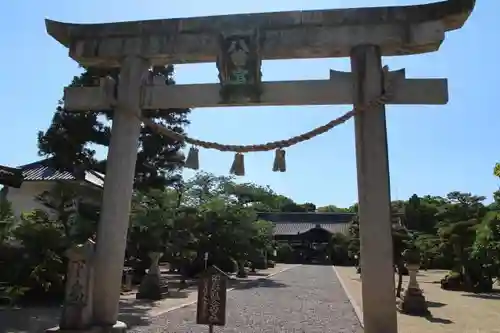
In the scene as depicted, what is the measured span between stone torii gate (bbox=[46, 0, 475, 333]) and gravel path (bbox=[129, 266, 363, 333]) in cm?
483

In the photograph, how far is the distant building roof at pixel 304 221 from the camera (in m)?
61.1

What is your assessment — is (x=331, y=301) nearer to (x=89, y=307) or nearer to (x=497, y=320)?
(x=497, y=320)

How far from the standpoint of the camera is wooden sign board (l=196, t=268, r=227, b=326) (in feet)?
20.8

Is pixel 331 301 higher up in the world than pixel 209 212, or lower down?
lower down

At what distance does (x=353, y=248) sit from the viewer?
33.9 m

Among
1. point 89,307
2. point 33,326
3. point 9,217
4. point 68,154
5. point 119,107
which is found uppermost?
point 68,154

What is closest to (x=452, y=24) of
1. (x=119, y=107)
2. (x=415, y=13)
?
(x=415, y=13)

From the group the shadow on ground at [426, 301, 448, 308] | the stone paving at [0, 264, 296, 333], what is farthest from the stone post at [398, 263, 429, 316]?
the stone paving at [0, 264, 296, 333]

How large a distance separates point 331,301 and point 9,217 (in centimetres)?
1117

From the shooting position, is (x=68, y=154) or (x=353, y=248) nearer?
(x=68, y=154)

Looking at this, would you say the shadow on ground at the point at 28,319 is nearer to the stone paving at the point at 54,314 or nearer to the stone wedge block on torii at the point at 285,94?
the stone paving at the point at 54,314

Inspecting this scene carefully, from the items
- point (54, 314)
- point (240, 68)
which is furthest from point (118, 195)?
point (54, 314)

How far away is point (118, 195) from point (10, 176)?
485 centimetres

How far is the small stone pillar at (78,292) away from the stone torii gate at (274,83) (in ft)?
0.44
